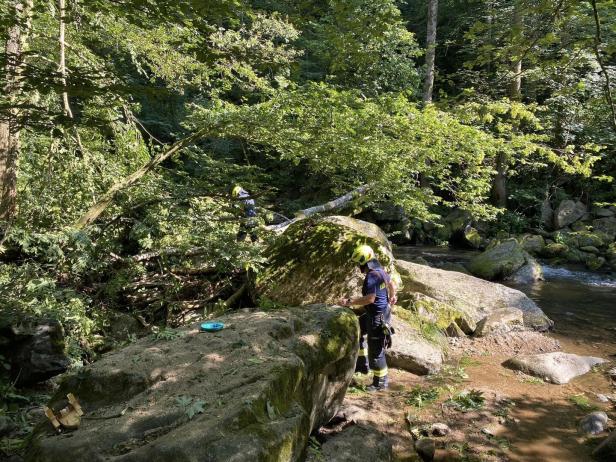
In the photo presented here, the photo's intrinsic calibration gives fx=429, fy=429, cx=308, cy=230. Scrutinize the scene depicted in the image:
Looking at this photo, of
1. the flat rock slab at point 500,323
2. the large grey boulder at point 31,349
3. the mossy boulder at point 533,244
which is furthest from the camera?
the mossy boulder at point 533,244

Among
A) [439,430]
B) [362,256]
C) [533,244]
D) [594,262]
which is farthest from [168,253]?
[533,244]

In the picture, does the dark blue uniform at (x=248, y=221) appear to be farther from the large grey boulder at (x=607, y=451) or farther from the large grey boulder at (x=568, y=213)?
the large grey boulder at (x=568, y=213)

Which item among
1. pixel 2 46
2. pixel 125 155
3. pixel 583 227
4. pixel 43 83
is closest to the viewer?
pixel 43 83

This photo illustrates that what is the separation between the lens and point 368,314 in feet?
19.8

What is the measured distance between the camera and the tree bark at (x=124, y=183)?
6714 millimetres

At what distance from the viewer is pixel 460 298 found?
27.5ft

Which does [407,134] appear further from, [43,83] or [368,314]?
[43,83]

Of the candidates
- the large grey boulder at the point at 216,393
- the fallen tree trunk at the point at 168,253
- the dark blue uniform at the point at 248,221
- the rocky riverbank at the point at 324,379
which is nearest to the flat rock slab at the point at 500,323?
the rocky riverbank at the point at 324,379

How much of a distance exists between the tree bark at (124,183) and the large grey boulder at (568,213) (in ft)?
49.3

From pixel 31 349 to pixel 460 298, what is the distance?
23.3 feet

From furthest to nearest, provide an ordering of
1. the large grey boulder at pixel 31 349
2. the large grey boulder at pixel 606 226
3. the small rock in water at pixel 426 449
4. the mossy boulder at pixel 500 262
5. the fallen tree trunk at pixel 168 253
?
1. the large grey boulder at pixel 606 226
2. the mossy boulder at pixel 500 262
3. the fallen tree trunk at pixel 168 253
4. the large grey boulder at pixel 31 349
5. the small rock in water at pixel 426 449

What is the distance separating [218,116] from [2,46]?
336 centimetres

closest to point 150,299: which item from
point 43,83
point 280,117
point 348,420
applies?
point 280,117

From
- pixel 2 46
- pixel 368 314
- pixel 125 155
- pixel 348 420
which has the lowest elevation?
pixel 348 420
